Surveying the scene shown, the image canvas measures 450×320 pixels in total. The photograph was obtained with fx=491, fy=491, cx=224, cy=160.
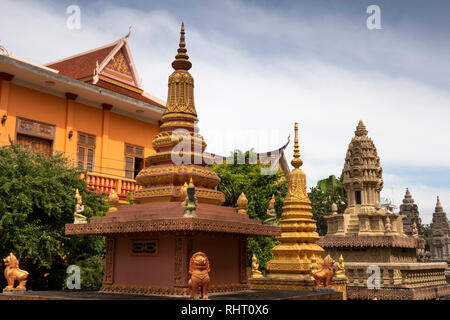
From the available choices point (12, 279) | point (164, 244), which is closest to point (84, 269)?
point (12, 279)

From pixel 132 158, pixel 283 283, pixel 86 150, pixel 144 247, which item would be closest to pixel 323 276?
pixel 283 283

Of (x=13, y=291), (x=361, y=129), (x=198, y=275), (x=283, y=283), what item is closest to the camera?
(x=198, y=275)

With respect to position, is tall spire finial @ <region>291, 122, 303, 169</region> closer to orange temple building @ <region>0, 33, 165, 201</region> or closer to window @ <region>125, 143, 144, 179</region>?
orange temple building @ <region>0, 33, 165, 201</region>

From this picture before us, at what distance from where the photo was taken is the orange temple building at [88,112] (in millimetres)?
22688

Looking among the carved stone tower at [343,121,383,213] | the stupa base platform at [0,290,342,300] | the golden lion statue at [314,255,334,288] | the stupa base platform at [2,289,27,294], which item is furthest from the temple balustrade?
the stupa base platform at [2,289,27,294]

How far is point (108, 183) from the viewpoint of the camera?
24.2 meters

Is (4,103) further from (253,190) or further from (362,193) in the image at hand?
(362,193)

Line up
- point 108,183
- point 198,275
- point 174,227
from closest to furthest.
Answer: point 198,275, point 174,227, point 108,183

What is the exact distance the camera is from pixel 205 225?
36.7ft

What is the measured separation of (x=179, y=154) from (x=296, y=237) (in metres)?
7.99

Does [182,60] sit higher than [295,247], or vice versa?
[182,60]

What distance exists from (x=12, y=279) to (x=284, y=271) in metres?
10.2

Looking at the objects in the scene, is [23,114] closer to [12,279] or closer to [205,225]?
[12,279]

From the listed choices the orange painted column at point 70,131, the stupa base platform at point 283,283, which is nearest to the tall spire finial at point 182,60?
the stupa base platform at point 283,283
